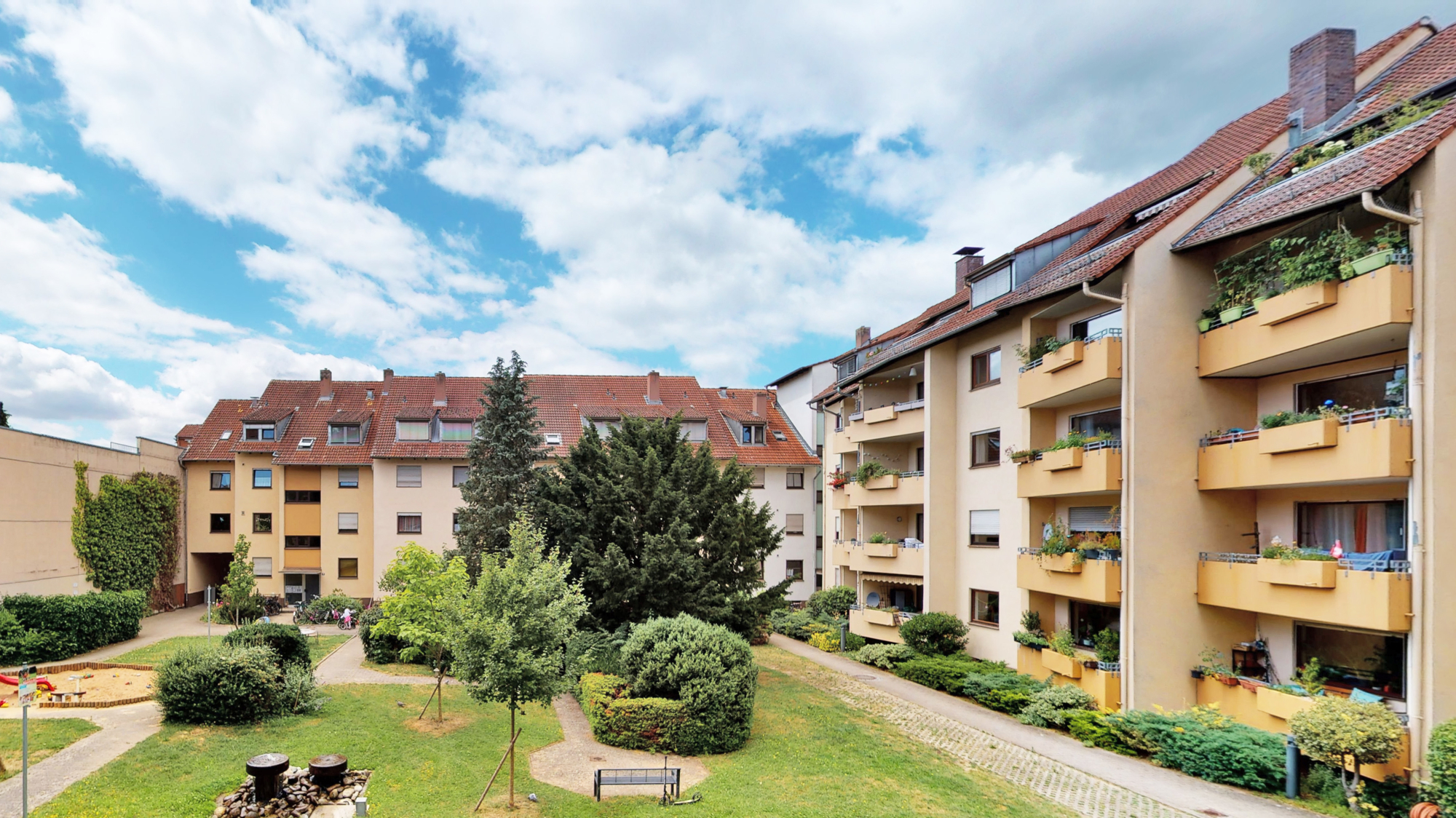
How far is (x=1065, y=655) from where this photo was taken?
19125mm

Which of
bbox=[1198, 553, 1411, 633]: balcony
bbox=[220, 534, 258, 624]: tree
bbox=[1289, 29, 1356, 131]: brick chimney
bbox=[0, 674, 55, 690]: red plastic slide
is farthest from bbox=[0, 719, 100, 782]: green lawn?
bbox=[1289, 29, 1356, 131]: brick chimney

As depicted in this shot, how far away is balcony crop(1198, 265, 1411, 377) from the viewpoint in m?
12.8

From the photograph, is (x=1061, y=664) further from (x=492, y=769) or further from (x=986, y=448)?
(x=492, y=769)

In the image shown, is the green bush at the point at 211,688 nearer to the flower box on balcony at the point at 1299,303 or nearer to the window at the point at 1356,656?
the window at the point at 1356,656

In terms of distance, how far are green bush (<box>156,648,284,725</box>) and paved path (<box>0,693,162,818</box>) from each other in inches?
25.5

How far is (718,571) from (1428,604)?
53.7 ft

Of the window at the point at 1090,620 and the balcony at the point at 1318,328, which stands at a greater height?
the balcony at the point at 1318,328

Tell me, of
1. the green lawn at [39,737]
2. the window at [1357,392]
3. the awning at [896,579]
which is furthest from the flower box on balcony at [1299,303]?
the green lawn at [39,737]

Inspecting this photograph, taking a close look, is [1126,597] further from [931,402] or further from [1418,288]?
[931,402]

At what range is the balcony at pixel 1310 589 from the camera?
12.7 meters

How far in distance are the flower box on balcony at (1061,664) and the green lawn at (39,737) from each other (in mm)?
22391

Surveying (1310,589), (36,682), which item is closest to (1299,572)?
(1310,589)

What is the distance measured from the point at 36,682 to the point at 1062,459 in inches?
1125

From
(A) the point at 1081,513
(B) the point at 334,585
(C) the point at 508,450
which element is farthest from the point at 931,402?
(B) the point at 334,585
